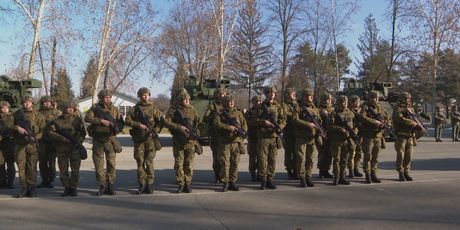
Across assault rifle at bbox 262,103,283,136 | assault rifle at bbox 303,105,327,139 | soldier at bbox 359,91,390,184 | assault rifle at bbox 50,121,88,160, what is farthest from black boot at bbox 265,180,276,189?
assault rifle at bbox 50,121,88,160

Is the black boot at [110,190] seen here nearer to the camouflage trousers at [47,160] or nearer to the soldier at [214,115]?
the camouflage trousers at [47,160]

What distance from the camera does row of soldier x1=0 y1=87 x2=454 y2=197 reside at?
8.32 meters

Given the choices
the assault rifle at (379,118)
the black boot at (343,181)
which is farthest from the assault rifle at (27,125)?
the assault rifle at (379,118)

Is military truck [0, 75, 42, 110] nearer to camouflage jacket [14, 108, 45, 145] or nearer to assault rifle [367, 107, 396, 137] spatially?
camouflage jacket [14, 108, 45, 145]

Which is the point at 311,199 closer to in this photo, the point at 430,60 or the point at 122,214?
the point at 122,214

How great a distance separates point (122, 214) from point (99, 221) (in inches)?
17.9

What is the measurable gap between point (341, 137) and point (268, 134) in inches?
57.4

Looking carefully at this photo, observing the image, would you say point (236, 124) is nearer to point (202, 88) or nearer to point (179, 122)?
point (179, 122)

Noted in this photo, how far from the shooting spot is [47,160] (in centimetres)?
961

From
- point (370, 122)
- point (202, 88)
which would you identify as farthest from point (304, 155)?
point (202, 88)

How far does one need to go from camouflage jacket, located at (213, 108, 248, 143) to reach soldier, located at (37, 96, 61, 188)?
125 inches

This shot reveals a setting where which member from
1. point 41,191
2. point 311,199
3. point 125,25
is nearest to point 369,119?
point 311,199

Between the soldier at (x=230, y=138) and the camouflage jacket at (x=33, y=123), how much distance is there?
10.1ft

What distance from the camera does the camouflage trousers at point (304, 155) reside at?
900cm
